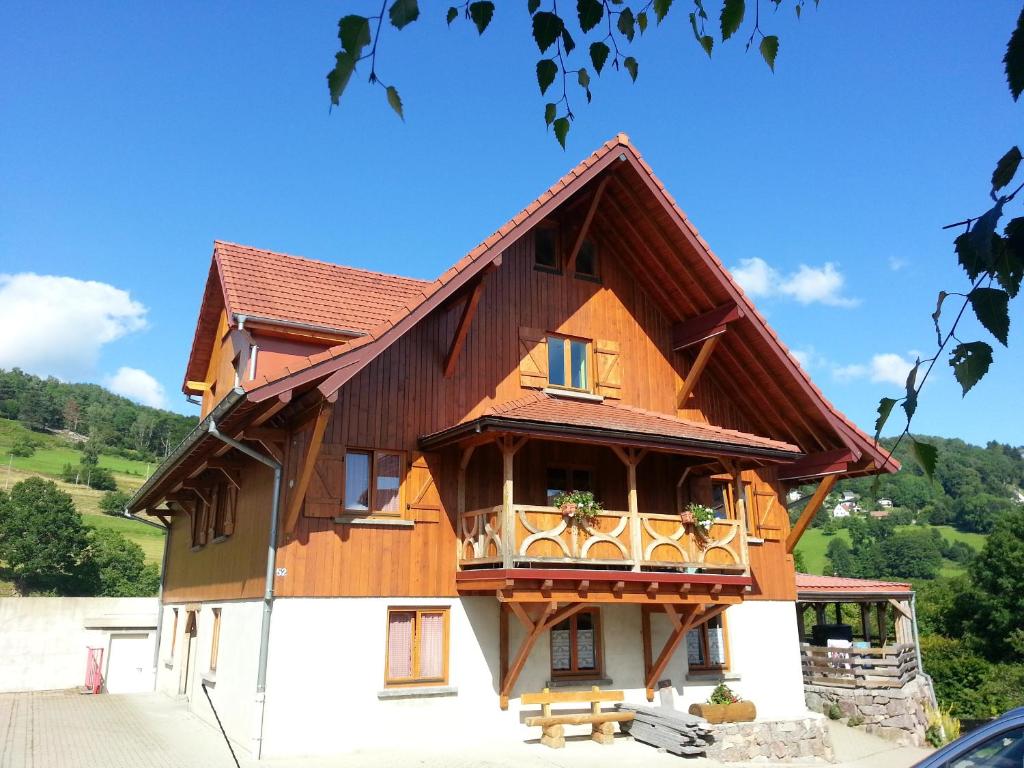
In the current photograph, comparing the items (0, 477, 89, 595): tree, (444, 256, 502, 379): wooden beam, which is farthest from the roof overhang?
(0, 477, 89, 595): tree

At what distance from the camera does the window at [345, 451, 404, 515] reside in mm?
13781

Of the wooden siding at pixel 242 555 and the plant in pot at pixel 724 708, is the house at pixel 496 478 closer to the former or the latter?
the wooden siding at pixel 242 555

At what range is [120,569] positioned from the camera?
62.9 meters

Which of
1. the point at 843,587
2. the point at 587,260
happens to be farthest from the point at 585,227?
the point at 843,587

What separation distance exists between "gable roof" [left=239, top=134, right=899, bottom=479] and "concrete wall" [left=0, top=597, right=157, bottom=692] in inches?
641

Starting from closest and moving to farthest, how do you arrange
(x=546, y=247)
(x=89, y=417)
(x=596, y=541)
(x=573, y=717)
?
(x=596, y=541) → (x=573, y=717) → (x=546, y=247) → (x=89, y=417)

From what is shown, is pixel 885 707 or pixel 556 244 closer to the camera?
pixel 556 244

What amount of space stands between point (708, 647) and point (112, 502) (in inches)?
2835

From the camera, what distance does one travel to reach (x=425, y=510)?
1415 cm

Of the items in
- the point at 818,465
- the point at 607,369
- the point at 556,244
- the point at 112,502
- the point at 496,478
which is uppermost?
the point at 112,502

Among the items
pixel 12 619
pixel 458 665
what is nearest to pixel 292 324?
pixel 458 665

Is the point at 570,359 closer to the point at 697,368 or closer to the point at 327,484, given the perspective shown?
the point at 697,368

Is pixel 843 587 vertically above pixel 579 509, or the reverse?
pixel 579 509

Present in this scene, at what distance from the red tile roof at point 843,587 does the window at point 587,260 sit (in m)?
11.3
